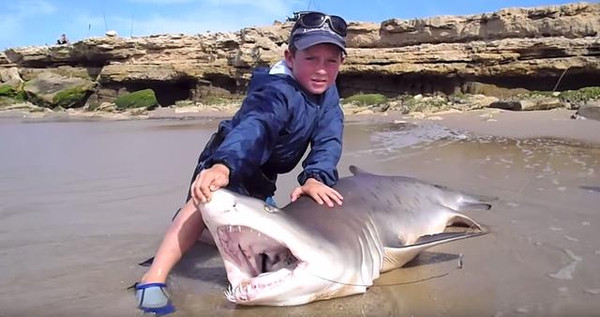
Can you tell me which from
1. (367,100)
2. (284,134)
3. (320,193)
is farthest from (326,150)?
(367,100)

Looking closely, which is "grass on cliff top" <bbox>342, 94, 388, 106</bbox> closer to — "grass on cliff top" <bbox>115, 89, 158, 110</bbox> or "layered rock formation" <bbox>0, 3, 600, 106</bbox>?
"layered rock formation" <bbox>0, 3, 600, 106</bbox>

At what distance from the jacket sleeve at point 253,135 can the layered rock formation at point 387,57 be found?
1544 cm

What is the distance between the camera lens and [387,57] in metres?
20.1

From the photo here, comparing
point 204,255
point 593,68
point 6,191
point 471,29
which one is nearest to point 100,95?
point 471,29

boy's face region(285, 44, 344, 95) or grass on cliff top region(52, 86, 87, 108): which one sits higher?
boy's face region(285, 44, 344, 95)

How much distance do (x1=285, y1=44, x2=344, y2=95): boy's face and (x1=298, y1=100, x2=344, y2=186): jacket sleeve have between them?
6.7 inches

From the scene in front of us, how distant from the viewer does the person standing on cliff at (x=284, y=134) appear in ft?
8.02

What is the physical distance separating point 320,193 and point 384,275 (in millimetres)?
431

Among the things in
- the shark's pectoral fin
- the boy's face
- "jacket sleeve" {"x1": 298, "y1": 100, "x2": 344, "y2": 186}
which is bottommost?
the shark's pectoral fin

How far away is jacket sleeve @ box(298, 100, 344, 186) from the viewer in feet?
8.93

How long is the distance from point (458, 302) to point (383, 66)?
18.4m

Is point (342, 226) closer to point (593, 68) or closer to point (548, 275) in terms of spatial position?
point (548, 275)

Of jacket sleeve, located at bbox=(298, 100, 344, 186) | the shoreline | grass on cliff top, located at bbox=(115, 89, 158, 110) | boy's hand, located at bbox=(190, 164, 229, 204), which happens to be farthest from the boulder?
boy's hand, located at bbox=(190, 164, 229, 204)

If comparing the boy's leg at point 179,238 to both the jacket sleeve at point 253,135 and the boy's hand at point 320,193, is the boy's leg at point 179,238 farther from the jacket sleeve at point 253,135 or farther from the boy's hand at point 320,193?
the boy's hand at point 320,193
